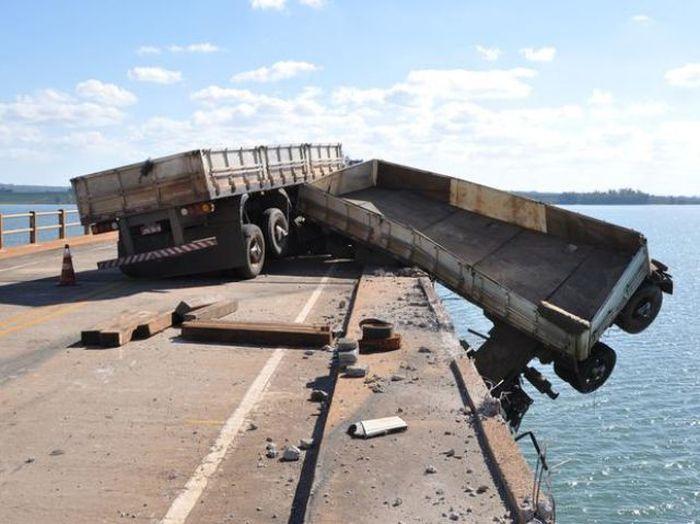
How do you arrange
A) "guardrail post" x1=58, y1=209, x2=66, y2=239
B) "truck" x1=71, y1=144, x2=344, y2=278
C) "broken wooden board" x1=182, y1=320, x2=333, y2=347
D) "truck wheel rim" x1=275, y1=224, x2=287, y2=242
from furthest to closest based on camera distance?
"guardrail post" x1=58, y1=209, x2=66, y2=239 → "truck wheel rim" x1=275, y1=224, x2=287, y2=242 → "truck" x1=71, y1=144, x2=344, y2=278 → "broken wooden board" x1=182, y1=320, x2=333, y2=347

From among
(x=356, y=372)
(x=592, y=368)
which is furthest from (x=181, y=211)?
(x=592, y=368)

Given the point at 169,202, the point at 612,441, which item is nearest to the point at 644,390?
the point at 612,441

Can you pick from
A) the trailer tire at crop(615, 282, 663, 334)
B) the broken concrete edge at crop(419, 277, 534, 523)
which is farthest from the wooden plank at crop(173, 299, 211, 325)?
the trailer tire at crop(615, 282, 663, 334)


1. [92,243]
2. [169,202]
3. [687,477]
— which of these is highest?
[169,202]

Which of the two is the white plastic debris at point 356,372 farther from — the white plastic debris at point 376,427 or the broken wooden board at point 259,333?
the broken wooden board at point 259,333

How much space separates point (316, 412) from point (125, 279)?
957 centimetres

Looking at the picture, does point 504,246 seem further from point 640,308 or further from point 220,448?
point 220,448

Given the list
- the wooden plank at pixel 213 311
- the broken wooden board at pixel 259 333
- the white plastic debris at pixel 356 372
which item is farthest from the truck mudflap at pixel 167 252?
the white plastic debris at pixel 356 372

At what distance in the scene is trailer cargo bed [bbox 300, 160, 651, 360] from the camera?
1047 cm

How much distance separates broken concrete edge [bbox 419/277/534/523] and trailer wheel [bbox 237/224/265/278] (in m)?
7.03

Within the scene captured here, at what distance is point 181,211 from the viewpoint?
520 inches

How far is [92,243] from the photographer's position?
25453mm

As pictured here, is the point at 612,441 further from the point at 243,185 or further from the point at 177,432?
the point at 177,432

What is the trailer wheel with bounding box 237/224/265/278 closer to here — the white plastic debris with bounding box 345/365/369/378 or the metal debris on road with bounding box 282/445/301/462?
the white plastic debris with bounding box 345/365/369/378
